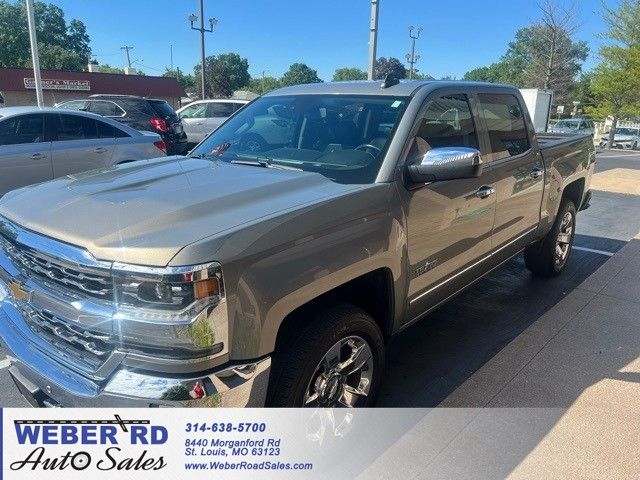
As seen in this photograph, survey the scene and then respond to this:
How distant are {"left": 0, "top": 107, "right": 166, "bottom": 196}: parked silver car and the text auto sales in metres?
5.61

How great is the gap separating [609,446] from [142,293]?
2.51m

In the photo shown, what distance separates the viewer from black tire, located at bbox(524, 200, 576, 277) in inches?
205

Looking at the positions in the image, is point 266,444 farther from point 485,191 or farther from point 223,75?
Answer: point 223,75

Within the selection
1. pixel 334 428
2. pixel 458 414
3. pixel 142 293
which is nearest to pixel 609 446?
pixel 458 414

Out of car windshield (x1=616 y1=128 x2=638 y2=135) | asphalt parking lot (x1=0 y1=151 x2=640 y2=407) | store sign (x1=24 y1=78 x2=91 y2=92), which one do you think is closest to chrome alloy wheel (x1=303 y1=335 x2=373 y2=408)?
asphalt parking lot (x1=0 y1=151 x2=640 y2=407)

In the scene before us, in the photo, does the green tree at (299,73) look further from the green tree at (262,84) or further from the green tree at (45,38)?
the green tree at (45,38)

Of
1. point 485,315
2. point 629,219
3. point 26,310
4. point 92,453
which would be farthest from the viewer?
point 629,219

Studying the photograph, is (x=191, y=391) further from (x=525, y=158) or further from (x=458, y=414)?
(x=525, y=158)

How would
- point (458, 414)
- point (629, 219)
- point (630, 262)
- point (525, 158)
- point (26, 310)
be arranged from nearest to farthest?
point (26, 310) < point (458, 414) < point (525, 158) < point (630, 262) < point (629, 219)

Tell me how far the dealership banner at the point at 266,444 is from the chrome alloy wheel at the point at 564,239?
2.74 meters

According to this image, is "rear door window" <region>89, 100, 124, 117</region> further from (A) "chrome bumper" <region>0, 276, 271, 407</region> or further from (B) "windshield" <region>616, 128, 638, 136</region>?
(B) "windshield" <region>616, 128, 638, 136</region>

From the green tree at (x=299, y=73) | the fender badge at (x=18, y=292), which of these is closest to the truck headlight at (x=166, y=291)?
the fender badge at (x=18, y=292)

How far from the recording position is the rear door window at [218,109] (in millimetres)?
16156

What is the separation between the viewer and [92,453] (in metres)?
2.17
